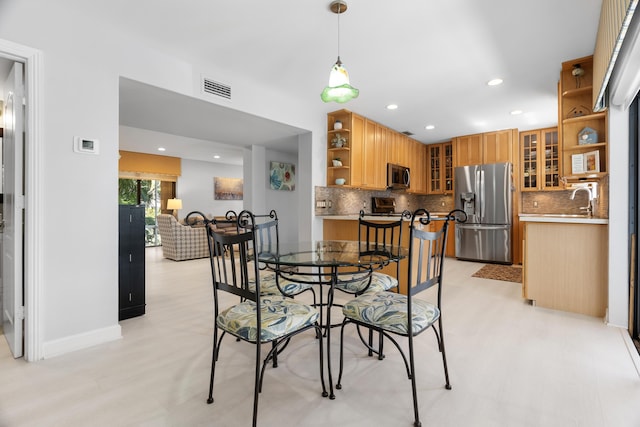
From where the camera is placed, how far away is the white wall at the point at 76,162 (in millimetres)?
2068

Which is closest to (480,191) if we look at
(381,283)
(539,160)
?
(539,160)

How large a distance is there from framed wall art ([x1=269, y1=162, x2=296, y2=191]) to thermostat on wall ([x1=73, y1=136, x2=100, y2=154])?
3.59 meters

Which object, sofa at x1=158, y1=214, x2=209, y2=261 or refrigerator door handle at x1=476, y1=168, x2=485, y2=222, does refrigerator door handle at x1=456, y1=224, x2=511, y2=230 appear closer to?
refrigerator door handle at x1=476, y1=168, x2=485, y2=222

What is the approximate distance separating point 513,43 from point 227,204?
8345 millimetres

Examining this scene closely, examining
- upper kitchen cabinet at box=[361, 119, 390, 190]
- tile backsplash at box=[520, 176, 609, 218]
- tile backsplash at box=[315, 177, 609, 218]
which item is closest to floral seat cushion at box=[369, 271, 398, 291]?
tile backsplash at box=[315, 177, 609, 218]

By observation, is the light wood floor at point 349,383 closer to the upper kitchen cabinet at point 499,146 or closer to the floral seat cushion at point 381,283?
the floral seat cushion at point 381,283

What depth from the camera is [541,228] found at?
3064 mm

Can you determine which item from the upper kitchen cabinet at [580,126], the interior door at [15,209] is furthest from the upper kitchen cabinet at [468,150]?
the interior door at [15,209]

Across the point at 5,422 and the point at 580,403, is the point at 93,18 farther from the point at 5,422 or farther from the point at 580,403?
the point at 580,403

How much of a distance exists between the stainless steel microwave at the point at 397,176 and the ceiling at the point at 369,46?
1.36m

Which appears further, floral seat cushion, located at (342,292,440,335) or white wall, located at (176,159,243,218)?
white wall, located at (176,159,243,218)

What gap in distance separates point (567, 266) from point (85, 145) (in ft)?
13.8

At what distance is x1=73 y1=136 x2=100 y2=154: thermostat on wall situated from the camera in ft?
7.22

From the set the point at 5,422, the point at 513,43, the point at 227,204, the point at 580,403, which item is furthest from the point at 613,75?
the point at 227,204
